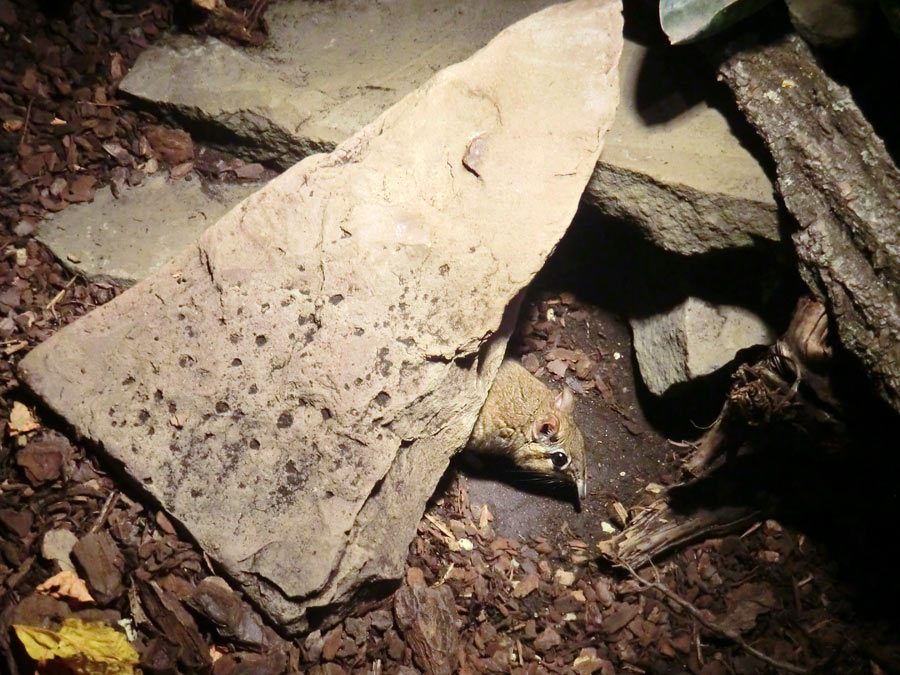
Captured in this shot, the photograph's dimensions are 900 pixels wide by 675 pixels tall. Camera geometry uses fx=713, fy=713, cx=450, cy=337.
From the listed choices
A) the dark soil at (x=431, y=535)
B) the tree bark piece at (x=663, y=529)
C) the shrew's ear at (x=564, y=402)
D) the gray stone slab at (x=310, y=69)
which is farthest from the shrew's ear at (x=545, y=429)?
the gray stone slab at (x=310, y=69)

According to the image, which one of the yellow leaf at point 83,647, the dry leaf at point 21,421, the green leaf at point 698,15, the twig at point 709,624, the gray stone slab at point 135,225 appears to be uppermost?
the green leaf at point 698,15

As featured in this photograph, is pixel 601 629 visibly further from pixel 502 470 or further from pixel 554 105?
pixel 554 105

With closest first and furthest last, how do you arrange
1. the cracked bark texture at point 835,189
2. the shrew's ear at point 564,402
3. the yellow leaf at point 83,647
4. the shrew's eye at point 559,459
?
the yellow leaf at point 83,647, the cracked bark texture at point 835,189, the shrew's eye at point 559,459, the shrew's ear at point 564,402

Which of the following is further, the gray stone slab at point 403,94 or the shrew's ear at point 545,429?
the shrew's ear at point 545,429

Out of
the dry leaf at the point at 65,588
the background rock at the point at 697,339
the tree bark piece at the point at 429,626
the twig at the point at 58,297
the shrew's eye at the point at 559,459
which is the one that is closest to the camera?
the dry leaf at the point at 65,588

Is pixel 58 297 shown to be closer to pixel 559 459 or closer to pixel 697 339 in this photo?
pixel 559 459

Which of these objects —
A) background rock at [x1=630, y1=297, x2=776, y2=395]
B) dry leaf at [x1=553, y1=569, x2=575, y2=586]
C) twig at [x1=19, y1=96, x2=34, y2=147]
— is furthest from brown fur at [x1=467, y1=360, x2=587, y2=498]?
twig at [x1=19, y1=96, x2=34, y2=147]

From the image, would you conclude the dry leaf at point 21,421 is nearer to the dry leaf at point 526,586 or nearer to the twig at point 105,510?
the twig at point 105,510

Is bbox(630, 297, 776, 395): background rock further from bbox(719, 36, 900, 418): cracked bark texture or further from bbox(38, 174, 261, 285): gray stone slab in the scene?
bbox(38, 174, 261, 285): gray stone slab
